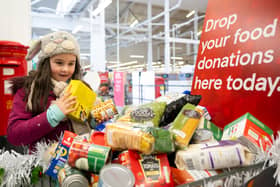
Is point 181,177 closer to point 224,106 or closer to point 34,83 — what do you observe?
point 224,106

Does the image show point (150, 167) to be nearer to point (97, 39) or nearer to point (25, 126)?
point (25, 126)

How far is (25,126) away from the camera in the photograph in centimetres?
106

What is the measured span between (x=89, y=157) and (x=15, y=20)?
11.6 ft

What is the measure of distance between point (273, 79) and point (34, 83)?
48.6 inches

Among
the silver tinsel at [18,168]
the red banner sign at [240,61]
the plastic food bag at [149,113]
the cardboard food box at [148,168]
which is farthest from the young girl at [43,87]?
the red banner sign at [240,61]

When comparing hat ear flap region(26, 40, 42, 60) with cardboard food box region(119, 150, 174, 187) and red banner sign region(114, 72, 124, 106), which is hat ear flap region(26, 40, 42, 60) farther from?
red banner sign region(114, 72, 124, 106)

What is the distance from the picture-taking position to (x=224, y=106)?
3.42 feet

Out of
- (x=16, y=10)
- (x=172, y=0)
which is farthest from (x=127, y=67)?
(x=16, y=10)

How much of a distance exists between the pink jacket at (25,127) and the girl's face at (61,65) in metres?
0.23

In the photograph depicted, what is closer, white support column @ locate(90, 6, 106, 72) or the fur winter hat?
the fur winter hat

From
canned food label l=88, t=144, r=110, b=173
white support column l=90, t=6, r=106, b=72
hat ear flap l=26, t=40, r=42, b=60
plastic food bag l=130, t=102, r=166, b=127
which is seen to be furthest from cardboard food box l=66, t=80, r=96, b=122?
white support column l=90, t=6, r=106, b=72

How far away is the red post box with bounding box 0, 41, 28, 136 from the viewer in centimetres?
293

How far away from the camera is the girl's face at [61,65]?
127cm

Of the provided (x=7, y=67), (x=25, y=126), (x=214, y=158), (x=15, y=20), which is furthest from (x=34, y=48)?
(x=15, y=20)
